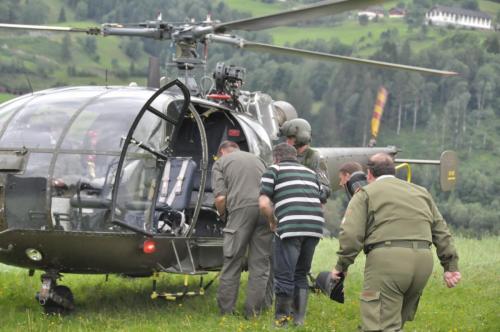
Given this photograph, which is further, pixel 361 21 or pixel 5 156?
pixel 361 21

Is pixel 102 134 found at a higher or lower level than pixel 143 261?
higher

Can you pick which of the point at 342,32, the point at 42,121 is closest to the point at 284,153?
the point at 42,121

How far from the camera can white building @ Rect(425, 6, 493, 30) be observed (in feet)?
417

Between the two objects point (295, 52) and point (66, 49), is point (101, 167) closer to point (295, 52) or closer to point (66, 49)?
point (295, 52)

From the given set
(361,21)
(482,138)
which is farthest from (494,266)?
(361,21)

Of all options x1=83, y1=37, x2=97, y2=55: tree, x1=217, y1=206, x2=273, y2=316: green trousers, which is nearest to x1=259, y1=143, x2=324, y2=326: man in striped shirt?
x1=217, y1=206, x2=273, y2=316: green trousers

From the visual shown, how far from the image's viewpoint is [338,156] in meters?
14.6

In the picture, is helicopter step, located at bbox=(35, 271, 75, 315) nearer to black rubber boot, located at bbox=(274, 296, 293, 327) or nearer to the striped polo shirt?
black rubber boot, located at bbox=(274, 296, 293, 327)

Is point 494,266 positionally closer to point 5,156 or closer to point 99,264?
point 99,264

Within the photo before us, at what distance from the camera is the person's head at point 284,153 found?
9.62 meters

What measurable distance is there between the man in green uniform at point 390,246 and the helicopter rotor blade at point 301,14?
5.08ft

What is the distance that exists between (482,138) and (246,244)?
7569 cm

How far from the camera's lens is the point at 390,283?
7773mm

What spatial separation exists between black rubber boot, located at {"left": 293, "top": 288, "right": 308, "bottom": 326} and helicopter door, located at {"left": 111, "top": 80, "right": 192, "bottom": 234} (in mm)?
1580
